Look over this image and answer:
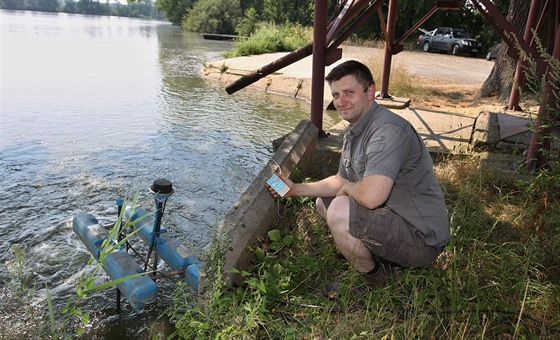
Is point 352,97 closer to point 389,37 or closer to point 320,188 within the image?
point 320,188

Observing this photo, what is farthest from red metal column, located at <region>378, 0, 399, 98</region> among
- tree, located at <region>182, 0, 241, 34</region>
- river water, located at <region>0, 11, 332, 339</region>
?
tree, located at <region>182, 0, 241, 34</region>

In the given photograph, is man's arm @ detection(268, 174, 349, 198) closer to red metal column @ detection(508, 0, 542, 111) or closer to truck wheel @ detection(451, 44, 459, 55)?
red metal column @ detection(508, 0, 542, 111)

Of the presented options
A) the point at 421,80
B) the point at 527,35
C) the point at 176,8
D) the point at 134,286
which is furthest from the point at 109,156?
the point at 176,8

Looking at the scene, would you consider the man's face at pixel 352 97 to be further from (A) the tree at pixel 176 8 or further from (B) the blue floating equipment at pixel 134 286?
(A) the tree at pixel 176 8

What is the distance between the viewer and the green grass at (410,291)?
99.5 inches

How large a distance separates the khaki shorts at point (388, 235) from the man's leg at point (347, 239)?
0.10ft

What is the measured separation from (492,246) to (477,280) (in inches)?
27.3

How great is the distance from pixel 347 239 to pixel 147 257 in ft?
5.01

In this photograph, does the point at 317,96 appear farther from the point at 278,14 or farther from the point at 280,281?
the point at 278,14

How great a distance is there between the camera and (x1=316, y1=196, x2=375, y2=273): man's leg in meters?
2.85

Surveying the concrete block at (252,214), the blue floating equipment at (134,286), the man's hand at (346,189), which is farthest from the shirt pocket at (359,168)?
the blue floating equipment at (134,286)

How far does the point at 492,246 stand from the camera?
11.8ft

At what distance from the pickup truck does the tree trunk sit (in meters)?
16.8

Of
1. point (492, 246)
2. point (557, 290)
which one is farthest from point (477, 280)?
point (492, 246)
